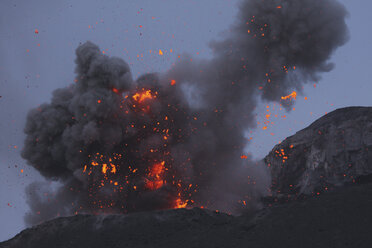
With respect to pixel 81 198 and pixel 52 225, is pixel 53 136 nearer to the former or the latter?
pixel 81 198

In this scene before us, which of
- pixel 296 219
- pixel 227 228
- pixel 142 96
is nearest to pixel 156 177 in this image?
pixel 142 96

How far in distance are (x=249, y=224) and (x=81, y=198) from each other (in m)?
27.1

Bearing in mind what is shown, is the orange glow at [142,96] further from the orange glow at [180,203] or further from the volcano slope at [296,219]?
the volcano slope at [296,219]

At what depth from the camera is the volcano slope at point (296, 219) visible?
27.4 metres

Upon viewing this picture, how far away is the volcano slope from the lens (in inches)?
1078

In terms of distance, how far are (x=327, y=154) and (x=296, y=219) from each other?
2484 cm

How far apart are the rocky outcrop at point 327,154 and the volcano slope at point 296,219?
0.12 m

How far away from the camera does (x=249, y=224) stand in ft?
103

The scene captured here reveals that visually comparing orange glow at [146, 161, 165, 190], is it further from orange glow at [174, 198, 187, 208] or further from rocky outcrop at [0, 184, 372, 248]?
rocky outcrop at [0, 184, 372, 248]

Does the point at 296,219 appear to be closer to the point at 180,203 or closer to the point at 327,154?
the point at 180,203

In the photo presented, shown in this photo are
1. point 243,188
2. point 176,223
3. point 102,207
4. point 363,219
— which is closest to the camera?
point 363,219

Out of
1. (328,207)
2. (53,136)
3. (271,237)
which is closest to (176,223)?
(271,237)

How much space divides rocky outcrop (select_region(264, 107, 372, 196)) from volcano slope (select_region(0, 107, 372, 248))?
0.12 metres

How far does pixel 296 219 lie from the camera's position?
1168 inches
